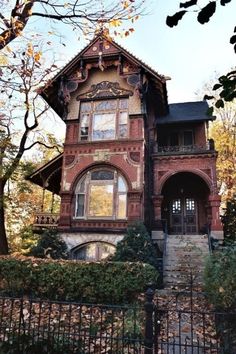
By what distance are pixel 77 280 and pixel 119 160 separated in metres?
8.65

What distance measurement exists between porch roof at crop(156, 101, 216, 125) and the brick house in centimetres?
14

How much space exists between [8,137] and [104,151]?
22.7 feet

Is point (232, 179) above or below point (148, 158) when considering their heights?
above

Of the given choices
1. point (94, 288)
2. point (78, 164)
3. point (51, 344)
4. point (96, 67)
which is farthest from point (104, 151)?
point (51, 344)

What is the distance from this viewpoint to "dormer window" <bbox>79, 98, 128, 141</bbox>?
61.4ft

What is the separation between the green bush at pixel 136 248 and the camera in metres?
14.0

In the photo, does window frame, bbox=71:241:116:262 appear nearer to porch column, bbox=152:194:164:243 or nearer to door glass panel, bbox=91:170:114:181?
porch column, bbox=152:194:164:243

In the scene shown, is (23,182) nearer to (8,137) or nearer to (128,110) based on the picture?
(8,137)

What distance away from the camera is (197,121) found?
810 inches

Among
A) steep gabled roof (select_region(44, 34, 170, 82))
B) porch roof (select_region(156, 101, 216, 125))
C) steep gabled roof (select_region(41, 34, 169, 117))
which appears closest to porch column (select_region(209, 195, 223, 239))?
porch roof (select_region(156, 101, 216, 125))

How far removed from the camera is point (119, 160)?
58.8 feet

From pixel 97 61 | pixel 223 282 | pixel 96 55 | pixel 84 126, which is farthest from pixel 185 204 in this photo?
pixel 223 282

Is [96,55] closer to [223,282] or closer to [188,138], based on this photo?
[188,138]

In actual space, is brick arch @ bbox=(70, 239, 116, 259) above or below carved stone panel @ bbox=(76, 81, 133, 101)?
below
